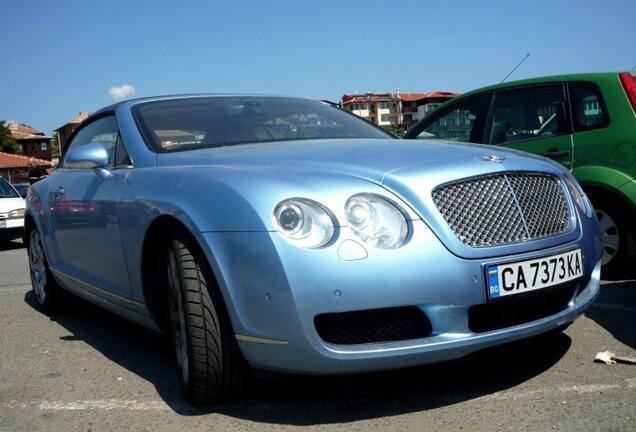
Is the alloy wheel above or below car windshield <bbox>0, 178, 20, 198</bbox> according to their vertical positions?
above

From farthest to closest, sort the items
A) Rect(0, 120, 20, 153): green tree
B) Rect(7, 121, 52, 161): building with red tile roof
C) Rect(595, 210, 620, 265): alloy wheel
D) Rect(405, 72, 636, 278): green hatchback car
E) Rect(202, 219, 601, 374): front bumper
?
Rect(7, 121, 52, 161): building with red tile roof
Rect(0, 120, 20, 153): green tree
Rect(595, 210, 620, 265): alloy wheel
Rect(405, 72, 636, 278): green hatchback car
Rect(202, 219, 601, 374): front bumper

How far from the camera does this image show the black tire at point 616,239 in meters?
5.42

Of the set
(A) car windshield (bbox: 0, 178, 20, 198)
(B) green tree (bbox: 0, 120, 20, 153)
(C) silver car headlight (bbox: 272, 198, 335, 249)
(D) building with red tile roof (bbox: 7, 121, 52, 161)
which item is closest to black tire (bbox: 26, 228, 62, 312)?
(C) silver car headlight (bbox: 272, 198, 335, 249)

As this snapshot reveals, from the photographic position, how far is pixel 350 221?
2.88 metres

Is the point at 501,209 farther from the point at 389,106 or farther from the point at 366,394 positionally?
the point at 389,106

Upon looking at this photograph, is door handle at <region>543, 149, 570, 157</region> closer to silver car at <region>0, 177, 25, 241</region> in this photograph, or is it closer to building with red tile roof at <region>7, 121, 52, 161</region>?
silver car at <region>0, 177, 25, 241</region>

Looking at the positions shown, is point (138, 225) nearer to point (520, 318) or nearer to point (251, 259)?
point (251, 259)

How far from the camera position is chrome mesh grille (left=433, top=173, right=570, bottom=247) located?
300 centimetres

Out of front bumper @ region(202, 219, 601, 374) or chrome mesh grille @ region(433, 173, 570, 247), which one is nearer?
front bumper @ region(202, 219, 601, 374)

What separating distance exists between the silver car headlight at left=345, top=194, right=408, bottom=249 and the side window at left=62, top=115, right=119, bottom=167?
196 centimetres

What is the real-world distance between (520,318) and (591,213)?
2.72ft

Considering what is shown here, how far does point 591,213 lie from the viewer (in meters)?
3.63

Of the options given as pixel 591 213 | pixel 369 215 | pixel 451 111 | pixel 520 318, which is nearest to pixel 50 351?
pixel 369 215

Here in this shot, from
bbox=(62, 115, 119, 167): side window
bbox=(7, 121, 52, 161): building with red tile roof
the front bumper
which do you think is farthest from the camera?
bbox=(7, 121, 52, 161): building with red tile roof
